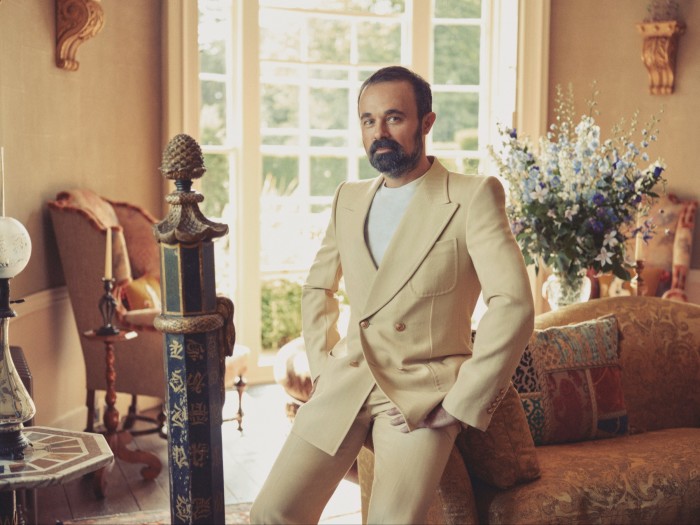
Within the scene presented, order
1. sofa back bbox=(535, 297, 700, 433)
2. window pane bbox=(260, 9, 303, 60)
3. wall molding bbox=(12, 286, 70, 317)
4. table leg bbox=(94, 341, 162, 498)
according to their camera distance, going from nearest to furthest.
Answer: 1. sofa back bbox=(535, 297, 700, 433)
2. table leg bbox=(94, 341, 162, 498)
3. wall molding bbox=(12, 286, 70, 317)
4. window pane bbox=(260, 9, 303, 60)

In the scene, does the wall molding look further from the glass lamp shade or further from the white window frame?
the glass lamp shade

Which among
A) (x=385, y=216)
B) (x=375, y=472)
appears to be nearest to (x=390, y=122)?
(x=385, y=216)

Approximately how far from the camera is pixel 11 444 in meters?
2.17

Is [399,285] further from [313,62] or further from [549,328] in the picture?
[313,62]

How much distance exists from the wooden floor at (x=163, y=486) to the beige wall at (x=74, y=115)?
89 cm

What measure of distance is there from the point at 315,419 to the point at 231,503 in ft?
5.55

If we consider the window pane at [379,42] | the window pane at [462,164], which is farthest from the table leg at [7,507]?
the window pane at [462,164]

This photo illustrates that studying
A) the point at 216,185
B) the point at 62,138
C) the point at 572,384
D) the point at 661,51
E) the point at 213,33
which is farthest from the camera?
the point at 661,51

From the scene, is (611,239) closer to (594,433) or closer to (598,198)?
(598,198)

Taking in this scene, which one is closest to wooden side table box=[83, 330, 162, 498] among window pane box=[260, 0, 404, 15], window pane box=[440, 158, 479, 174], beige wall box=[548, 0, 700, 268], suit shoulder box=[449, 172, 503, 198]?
suit shoulder box=[449, 172, 503, 198]

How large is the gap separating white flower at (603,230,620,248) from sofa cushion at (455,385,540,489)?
97 cm

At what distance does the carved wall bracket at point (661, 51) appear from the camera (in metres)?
5.77

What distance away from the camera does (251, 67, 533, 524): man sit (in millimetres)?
2041

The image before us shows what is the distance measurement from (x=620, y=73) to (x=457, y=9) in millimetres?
1150
